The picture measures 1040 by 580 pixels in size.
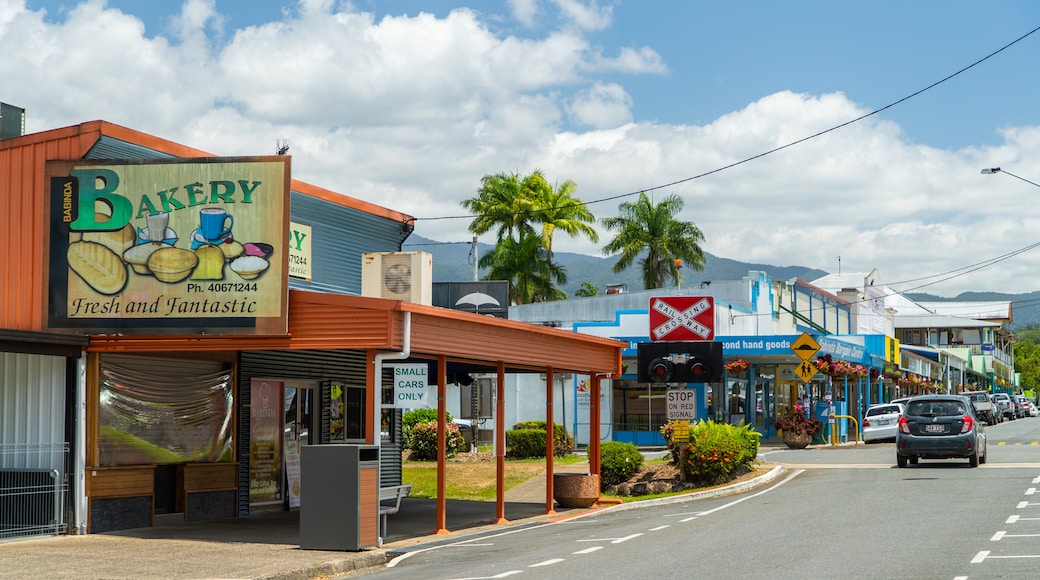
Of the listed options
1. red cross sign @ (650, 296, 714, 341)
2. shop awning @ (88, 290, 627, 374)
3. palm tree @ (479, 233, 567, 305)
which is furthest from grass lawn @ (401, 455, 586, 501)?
palm tree @ (479, 233, 567, 305)

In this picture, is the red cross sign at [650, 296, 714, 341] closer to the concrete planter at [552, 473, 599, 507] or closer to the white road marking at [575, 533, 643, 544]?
the concrete planter at [552, 473, 599, 507]

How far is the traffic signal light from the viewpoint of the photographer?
24.4 metres

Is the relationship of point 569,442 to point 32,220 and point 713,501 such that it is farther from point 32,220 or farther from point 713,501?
point 32,220

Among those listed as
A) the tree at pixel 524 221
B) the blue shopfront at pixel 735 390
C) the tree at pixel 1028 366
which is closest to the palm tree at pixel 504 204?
the tree at pixel 524 221

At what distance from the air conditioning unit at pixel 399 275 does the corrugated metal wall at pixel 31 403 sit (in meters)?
5.32

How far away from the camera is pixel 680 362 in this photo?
24.5 m

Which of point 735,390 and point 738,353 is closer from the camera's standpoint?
point 738,353

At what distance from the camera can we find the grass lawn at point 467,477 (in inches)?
1102

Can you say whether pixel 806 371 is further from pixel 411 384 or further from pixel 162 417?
pixel 162 417

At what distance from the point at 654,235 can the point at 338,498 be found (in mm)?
58486

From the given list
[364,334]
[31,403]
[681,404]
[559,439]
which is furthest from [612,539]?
[559,439]

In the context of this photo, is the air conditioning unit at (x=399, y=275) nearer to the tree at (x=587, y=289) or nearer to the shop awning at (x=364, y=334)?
the shop awning at (x=364, y=334)

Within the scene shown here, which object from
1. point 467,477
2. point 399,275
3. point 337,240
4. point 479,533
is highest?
point 337,240

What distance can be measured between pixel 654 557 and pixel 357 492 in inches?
155
